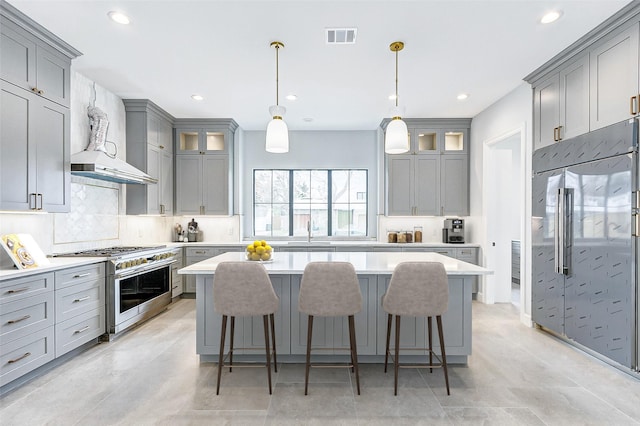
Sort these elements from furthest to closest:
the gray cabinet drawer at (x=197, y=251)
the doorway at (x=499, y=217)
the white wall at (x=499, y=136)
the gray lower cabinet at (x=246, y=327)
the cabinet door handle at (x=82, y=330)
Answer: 1. the gray cabinet drawer at (x=197, y=251)
2. the doorway at (x=499, y=217)
3. the white wall at (x=499, y=136)
4. the cabinet door handle at (x=82, y=330)
5. the gray lower cabinet at (x=246, y=327)

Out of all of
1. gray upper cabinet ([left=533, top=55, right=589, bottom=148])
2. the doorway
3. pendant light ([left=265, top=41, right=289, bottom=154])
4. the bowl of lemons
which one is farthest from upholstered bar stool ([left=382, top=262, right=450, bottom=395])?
the doorway

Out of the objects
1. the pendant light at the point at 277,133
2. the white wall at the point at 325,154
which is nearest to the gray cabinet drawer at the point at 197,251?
the white wall at the point at 325,154

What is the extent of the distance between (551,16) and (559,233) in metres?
1.94

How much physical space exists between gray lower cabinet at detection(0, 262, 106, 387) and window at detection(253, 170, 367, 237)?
124 inches

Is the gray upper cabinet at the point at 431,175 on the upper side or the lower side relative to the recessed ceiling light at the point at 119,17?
lower

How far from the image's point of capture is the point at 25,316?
2576 millimetres

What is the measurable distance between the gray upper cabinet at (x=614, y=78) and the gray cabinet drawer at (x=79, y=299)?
16.1ft

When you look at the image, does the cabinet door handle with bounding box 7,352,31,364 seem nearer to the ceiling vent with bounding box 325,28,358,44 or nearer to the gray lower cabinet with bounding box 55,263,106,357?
the gray lower cabinet with bounding box 55,263,106,357

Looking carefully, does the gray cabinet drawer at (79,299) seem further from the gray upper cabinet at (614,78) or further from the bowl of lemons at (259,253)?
the gray upper cabinet at (614,78)

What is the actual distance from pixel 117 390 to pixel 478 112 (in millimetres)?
5567

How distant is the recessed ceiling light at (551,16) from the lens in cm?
266

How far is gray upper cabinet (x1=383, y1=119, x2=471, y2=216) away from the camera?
558 cm

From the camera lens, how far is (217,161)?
5703mm

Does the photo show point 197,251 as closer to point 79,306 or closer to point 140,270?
point 140,270
